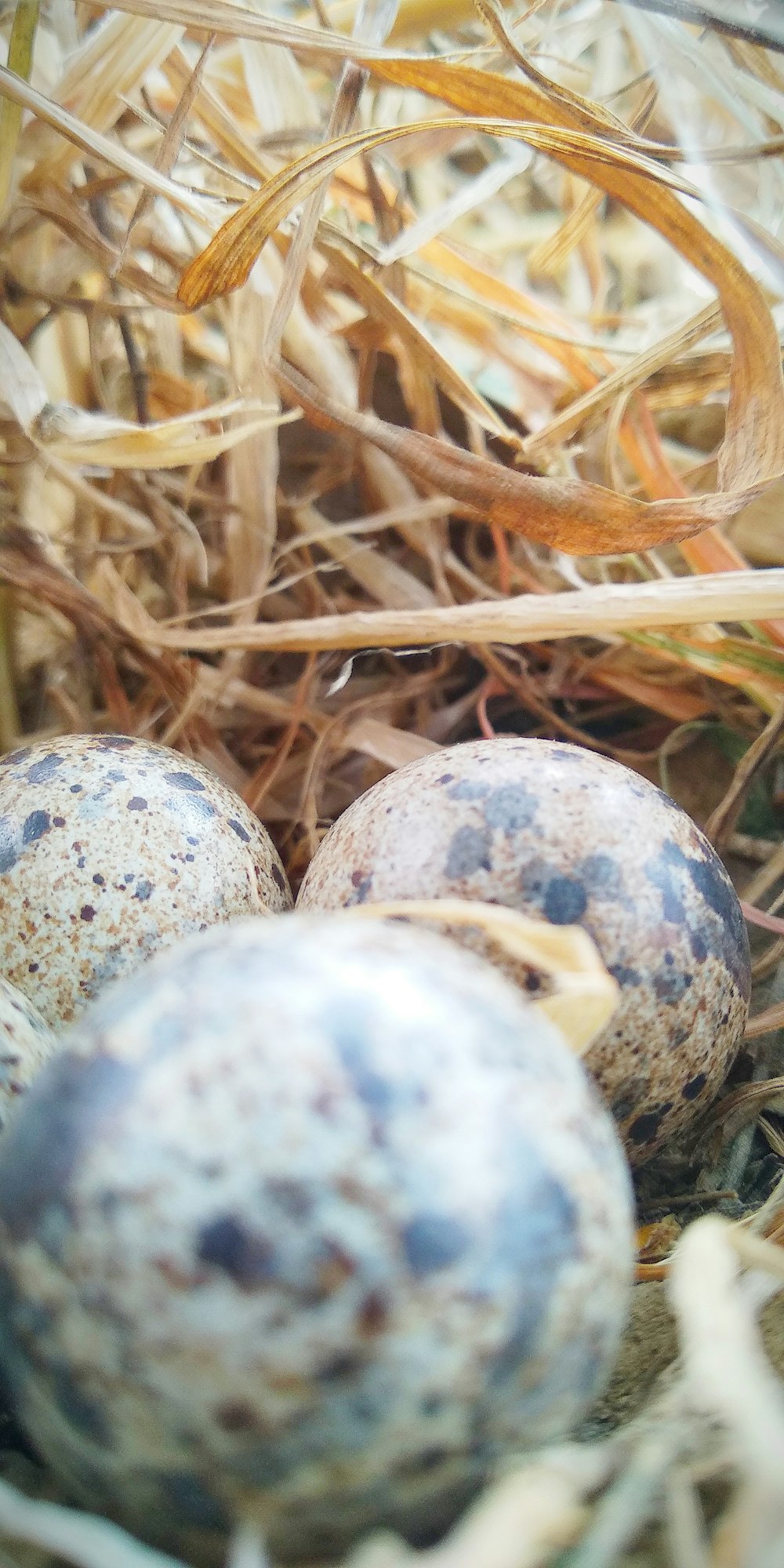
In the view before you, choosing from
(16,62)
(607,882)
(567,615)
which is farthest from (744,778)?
(16,62)

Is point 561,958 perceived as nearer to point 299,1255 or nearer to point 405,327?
point 299,1255

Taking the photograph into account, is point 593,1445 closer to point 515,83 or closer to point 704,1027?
point 704,1027

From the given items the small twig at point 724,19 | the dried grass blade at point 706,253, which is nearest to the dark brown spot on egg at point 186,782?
the dried grass blade at point 706,253

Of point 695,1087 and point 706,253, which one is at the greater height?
point 706,253

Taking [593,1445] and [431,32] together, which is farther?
[431,32]

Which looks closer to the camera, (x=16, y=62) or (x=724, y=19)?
(x=724, y=19)

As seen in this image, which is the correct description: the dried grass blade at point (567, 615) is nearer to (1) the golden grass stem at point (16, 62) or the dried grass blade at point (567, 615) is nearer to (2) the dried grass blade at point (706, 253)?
(2) the dried grass blade at point (706, 253)

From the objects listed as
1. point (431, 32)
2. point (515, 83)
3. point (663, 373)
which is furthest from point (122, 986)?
point (431, 32)
